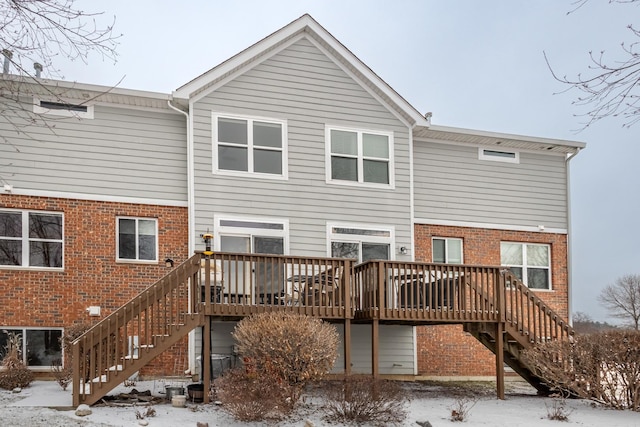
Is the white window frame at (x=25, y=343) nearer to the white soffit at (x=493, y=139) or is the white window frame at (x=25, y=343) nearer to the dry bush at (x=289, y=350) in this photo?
the dry bush at (x=289, y=350)

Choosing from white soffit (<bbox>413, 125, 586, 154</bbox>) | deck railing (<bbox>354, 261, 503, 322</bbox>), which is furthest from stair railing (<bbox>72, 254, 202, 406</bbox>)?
white soffit (<bbox>413, 125, 586, 154</bbox>)

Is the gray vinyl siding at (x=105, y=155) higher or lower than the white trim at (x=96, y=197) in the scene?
higher

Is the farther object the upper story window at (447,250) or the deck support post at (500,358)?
the upper story window at (447,250)

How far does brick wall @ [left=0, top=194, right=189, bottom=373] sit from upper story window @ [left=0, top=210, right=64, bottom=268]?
0.16 meters

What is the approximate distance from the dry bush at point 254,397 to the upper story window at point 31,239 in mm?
5532

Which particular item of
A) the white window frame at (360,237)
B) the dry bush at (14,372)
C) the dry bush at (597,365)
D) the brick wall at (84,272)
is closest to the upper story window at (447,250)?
the white window frame at (360,237)

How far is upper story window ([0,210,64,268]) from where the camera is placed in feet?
44.3

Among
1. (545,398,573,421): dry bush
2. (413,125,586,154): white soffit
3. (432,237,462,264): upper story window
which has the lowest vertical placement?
(545,398,573,421): dry bush

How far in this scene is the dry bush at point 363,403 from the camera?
33.7 feet

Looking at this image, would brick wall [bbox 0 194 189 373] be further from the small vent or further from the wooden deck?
the small vent

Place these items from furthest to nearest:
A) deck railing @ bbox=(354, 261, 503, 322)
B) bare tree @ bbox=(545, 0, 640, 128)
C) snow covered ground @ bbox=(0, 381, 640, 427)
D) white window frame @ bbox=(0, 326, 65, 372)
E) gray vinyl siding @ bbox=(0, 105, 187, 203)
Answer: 1. gray vinyl siding @ bbox=(0, 105, 187, 203)
2. white window frame @ bbox=(0, 326, 65, 372)
3. deck railing @ bbox=(354, 261, 503, 322)
4. snow covered ground @ bbox=(0, 381, 640, 427)
5. bare tree @ bbox=(545, 0, 640, 128)

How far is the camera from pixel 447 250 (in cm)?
1705

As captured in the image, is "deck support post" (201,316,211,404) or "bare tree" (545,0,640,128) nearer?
"bare tree" (545,0,640,128)

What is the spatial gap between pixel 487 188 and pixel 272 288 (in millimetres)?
7738
